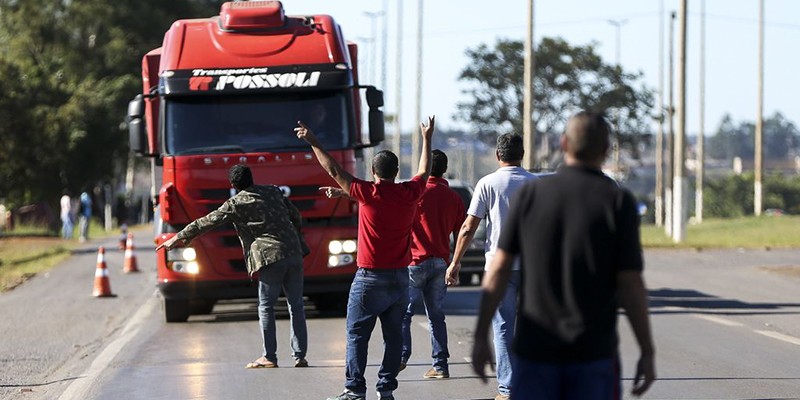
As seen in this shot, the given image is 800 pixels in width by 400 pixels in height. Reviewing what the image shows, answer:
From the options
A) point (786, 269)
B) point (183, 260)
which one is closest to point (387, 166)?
point (183, 260)

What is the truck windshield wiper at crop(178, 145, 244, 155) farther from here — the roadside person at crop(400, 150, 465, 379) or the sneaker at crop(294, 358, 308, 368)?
the roadside person at crop(400, 150, 465, 379)

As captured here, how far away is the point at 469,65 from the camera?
7481cm

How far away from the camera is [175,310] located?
58.3 feet

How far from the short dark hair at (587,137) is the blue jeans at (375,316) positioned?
163 inches

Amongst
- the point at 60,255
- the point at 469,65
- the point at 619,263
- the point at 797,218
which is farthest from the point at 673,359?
the point at 469,65

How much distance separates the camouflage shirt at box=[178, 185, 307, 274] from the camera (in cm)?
1252

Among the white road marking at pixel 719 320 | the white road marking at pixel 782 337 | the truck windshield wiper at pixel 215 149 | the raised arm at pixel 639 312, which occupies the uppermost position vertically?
the truck windshield wiper at pixel 215 149

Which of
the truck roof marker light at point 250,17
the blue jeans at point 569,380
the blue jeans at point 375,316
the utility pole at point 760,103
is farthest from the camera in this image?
the utility pole at point 760,103

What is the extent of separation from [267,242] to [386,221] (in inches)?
118

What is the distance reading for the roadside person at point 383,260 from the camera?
31.7 ft

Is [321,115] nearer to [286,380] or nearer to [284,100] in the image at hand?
[284,100]

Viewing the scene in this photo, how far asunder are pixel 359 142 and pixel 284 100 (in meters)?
0.97

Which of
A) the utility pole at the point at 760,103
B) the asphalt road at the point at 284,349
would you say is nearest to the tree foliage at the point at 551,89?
the utility pole at the point at 760,103

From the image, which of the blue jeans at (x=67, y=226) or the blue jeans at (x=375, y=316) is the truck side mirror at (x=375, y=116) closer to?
the blue jeans at (x=375, y=316)
